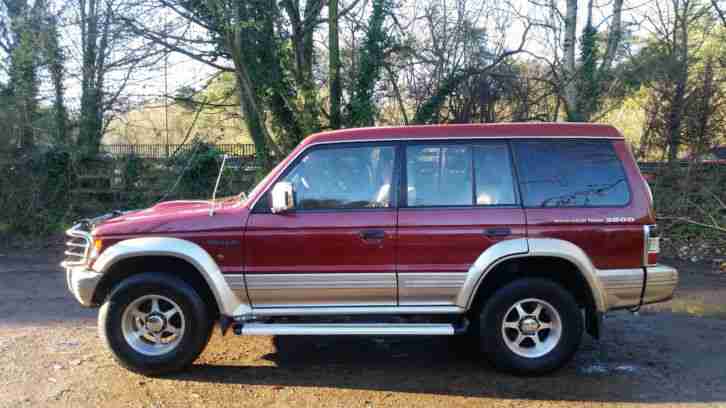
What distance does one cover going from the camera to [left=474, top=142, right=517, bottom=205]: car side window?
491 centimetres

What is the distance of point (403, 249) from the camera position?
4.79 meters

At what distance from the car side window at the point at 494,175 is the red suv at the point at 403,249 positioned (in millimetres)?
12

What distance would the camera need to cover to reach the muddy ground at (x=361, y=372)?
4461mm

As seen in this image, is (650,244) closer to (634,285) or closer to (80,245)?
(634,285)

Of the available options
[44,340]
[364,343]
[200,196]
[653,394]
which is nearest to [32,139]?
[200,196]

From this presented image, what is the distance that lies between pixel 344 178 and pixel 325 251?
25.3 inches

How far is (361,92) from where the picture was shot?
42.7 feet

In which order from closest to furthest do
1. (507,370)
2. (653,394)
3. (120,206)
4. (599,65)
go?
(653,394) → (507,370) → (120,206) → (599,65)

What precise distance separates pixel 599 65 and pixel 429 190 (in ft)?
38.4

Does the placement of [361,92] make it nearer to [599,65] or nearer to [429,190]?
[599,65]

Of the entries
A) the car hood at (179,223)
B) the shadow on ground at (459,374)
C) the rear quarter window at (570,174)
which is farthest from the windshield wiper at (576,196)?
the car hood at (179,223)

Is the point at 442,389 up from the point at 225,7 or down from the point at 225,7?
down

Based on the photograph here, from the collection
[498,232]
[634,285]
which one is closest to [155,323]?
[498,232]

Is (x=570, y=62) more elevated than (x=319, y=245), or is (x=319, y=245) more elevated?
(x=570, y=62)
